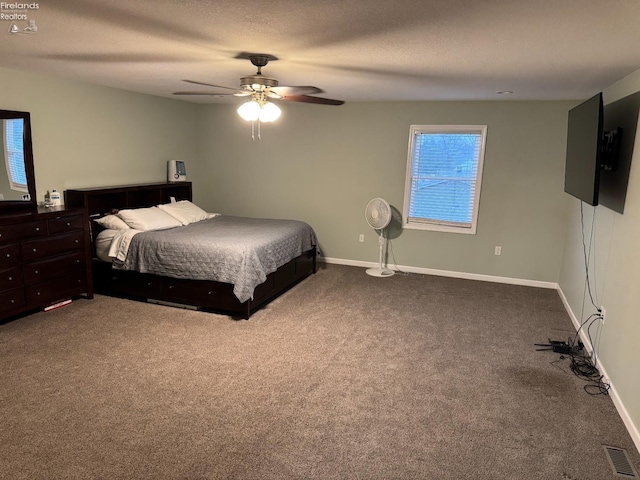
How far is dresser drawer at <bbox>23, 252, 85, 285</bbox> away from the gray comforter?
1.16 feet

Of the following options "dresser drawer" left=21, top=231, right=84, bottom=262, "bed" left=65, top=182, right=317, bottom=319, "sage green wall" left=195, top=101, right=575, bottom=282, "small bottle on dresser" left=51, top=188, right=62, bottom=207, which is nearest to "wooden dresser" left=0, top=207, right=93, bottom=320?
"dresser drawer" left=21, top=231, right=84, bottom=262

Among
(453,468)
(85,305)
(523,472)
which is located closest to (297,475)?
(453,468)

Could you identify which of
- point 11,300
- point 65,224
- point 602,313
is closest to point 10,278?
point 11,300

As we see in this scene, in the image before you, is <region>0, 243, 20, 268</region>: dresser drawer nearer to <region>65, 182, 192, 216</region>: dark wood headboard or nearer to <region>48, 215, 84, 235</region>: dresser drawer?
<region>48, 215, 84, 235</region>: dresser drawer

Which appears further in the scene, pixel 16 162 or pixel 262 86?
pixel 16 162

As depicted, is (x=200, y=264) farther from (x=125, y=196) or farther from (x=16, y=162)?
(x=16, y=162)

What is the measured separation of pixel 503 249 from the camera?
5.29 m

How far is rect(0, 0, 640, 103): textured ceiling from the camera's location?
6.32 feet

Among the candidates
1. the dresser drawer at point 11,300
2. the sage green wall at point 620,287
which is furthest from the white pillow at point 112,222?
the sage green wall at point 620,287

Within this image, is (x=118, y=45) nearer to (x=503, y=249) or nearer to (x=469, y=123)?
(x=469, y=123)

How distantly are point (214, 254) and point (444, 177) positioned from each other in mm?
3094

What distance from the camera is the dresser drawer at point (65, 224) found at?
3921mm

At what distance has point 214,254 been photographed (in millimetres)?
3941
